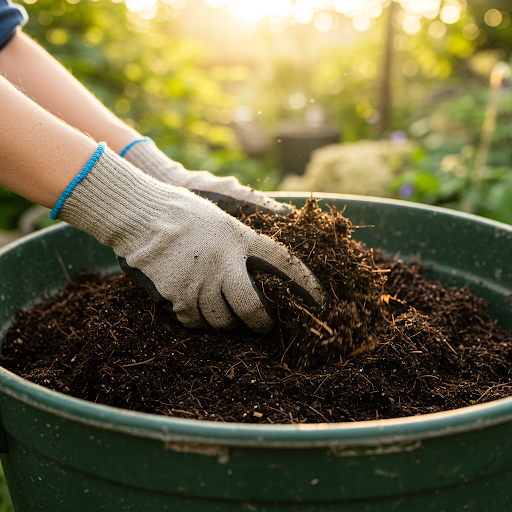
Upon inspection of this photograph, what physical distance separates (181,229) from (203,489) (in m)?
0.53

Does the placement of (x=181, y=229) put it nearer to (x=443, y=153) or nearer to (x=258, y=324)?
(x=258, y=324)

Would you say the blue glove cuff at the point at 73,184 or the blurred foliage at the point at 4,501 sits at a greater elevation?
the blue glove cuff at the point at 73,184

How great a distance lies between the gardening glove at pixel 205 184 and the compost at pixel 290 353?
0.32ft

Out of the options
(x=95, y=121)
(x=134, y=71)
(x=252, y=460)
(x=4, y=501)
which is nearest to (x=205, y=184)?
(x=95, y=121)

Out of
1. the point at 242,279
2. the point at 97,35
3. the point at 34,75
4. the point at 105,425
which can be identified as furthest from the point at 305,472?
the point at 97,35

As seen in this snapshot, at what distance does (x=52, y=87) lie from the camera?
4.16ft

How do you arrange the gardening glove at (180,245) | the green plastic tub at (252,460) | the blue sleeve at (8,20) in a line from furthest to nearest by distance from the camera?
the blue sleeve at (8,20)
the gardening glove at (180,245)
the green plastic tub at (252,460)

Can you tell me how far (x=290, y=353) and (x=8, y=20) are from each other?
1.17m

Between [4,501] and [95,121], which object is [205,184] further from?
[4,501]

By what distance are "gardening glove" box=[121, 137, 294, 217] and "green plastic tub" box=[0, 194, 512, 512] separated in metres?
0.75

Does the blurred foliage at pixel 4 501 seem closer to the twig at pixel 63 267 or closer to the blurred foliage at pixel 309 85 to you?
the twig at pixel 63 267

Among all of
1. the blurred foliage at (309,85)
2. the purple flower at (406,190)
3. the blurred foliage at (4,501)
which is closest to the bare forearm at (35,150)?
the blurred foliage at (4,501)

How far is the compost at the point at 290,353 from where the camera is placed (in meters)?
0.85

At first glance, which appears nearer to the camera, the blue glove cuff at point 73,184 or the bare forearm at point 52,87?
the blue glove cuff at point 73,184
